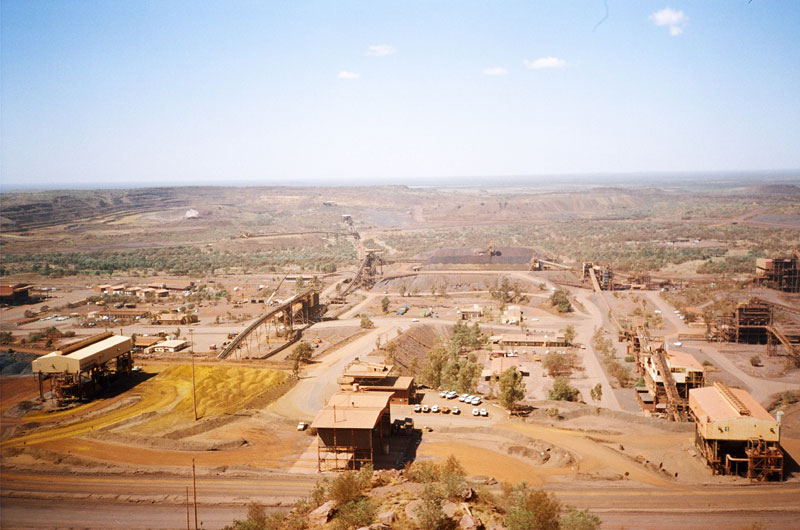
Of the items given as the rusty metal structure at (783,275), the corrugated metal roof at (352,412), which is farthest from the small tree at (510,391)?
the rusty metal structure at (783,275)

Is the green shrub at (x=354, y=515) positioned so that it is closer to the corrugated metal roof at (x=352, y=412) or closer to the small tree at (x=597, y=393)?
the corrugated metal roof at (x=352, y=412)

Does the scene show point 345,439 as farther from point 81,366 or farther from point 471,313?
point 471,313

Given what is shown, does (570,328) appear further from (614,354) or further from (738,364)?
(738,364)

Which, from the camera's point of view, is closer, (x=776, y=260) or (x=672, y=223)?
(x=776, y=260)

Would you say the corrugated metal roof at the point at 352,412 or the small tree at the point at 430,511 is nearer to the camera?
the small tree at the point at 430,511

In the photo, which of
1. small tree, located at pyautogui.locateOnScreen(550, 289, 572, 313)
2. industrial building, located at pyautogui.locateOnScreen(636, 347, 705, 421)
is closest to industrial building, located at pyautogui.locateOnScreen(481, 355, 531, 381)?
industrial building, located at pyautogui.locateOnScreen(636, 347, 705, 421)

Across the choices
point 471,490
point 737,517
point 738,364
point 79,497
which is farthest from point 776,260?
point 79,497
